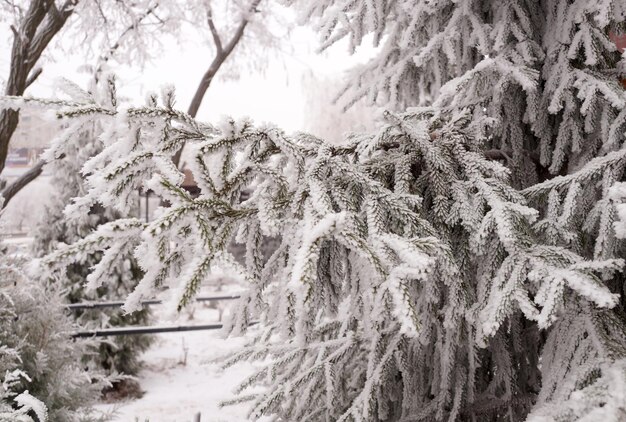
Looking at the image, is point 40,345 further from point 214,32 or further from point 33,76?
point 214,32

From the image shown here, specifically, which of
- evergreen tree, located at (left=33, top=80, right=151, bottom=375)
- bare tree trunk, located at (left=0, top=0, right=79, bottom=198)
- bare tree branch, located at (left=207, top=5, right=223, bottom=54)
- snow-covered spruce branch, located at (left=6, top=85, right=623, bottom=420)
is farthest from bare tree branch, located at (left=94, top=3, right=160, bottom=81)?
snow-covered spruce branch, located at (left=6, top=85, right=623, bottom=420)

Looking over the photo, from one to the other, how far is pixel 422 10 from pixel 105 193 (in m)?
1.86

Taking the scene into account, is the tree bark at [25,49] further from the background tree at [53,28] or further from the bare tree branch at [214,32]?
the bare tree branch at [214,32]

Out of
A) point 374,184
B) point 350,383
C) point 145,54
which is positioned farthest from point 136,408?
point 374,184

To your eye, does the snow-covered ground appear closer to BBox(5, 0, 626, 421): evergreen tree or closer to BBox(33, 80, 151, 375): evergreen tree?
BBox(33, 80, 151, 375): evergreen tree

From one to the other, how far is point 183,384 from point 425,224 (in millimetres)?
7091

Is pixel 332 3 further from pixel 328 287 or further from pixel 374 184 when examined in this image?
pixel 328 287

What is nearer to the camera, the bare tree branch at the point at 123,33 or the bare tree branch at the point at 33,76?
the bare tree branch at the point at 33,76

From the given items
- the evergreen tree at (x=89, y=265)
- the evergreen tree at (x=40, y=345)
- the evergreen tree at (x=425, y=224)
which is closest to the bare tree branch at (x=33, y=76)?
the evergreen tree at (x=89, y=265)

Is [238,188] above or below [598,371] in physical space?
above


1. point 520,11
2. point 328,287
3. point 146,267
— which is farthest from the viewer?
point 520,11

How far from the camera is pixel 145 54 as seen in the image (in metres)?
8.57

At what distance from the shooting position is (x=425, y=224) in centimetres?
151

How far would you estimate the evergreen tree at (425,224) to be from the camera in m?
1.29
